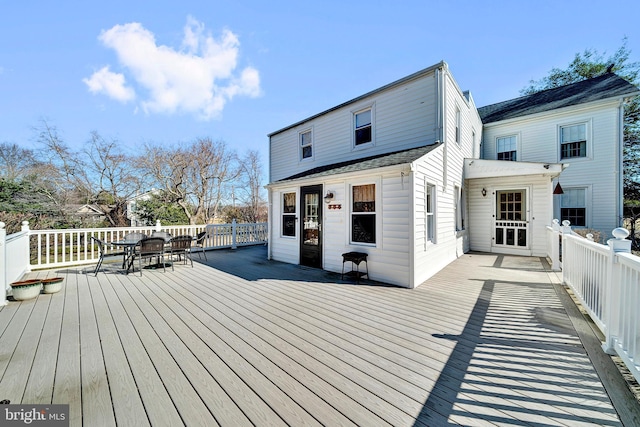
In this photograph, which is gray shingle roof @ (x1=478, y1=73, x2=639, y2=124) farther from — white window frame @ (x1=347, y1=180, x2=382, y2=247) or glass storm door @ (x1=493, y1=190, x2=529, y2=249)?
white window frame @ (x1=347, y1=180, x2=382, y2=247)

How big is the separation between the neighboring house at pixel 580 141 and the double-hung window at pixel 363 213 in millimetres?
8294

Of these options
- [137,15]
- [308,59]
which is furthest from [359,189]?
[137,15]

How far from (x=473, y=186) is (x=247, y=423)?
389 inches

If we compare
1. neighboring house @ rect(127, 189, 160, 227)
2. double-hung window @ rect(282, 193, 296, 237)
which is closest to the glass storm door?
double-hung window @ rect(282, 193, 296, 237)

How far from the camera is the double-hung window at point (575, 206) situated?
356 inches

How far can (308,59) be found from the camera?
29.9ft

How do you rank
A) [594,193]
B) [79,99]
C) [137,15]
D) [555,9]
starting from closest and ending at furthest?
[137,15], [555,9], [594,193], [79,99]

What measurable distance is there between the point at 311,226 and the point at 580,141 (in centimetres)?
1055

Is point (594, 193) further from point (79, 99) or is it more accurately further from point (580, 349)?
point (79, 99)

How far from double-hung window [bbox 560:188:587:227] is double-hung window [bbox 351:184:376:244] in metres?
9.00

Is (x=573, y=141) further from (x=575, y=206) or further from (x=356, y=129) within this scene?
(x=356, y=129)

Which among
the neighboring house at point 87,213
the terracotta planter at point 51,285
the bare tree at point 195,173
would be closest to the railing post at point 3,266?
the terracotta planter at point 51,285

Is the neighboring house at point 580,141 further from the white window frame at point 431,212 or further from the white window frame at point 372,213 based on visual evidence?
the white window frame at point 372,213

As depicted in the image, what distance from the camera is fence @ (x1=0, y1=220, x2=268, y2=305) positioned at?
14.6 feet
